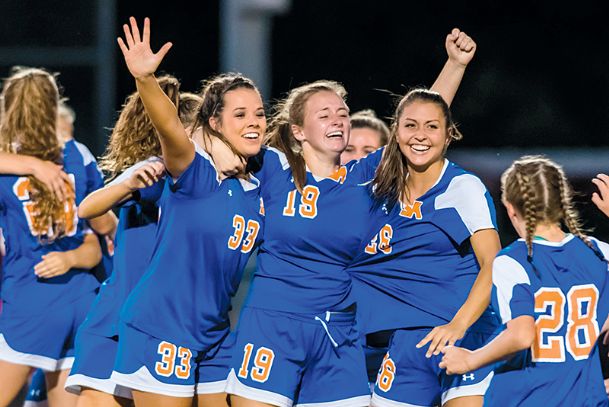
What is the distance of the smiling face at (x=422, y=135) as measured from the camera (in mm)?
4844

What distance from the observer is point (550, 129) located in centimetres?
1622

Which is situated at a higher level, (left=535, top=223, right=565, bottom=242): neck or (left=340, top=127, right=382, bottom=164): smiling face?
(left=340, top=127, right=382, bottom=164): smiling face

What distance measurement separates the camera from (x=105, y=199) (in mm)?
4699

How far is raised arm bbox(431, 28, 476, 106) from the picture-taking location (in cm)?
A: 530

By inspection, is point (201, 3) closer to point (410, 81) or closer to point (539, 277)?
point (410, 81)

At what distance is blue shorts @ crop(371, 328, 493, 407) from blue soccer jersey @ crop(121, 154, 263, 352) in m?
0.78

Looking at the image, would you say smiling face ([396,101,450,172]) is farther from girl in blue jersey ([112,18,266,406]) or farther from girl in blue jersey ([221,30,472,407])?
girl in blue jersey ([112,18,266,406])

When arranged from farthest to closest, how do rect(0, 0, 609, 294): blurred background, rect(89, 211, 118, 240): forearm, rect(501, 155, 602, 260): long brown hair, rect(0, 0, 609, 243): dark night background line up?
rect(0, 0, 609, 243): dark night background < rect(0, 0, 609, 294): blurred background < rect(89, 211, 118, 240): forearm < rect(501, 155, 602, 260): long brown hair

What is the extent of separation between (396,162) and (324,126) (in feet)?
1.15

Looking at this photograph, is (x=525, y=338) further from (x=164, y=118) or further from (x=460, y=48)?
(x=460, y=48)

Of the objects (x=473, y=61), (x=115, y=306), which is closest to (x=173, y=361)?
(x=115, y=306)

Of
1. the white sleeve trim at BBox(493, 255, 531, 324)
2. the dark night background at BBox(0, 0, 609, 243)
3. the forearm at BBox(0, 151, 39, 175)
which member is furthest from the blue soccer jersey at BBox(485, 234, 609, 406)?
the dark night background at BBox(0, 0, 609, 243)

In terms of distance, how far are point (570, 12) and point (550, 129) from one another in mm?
2924

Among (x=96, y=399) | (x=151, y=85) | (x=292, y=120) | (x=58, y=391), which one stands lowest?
(x=58, y=391)
